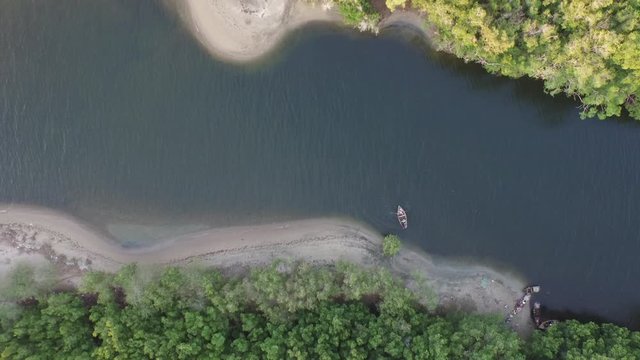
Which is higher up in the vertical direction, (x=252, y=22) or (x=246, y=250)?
(x=252, y=22)

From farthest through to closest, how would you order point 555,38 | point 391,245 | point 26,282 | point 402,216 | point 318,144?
point 318,144, point 402,216, point 391,245, point 26,282, point 555,38

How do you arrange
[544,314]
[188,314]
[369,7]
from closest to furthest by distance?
[188,314] < [369,7] < [544,314]

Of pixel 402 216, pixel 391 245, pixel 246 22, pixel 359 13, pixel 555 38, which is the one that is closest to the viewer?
pixel 555 38

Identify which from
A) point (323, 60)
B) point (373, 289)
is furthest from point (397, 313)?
point (323, 60)

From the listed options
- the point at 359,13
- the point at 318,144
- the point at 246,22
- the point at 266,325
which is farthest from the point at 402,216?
the point at 246,22

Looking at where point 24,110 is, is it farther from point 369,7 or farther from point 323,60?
point 369,7

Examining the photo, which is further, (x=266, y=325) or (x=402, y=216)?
(x=402, y=216)

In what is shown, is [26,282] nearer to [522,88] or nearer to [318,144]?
[318,144]
